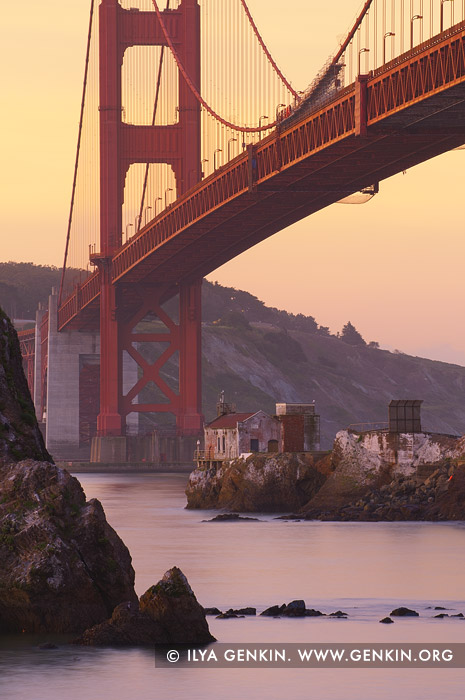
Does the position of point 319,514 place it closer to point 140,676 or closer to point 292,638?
point 292,638

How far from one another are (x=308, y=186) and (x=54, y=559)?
42609mm

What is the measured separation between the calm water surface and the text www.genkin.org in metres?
0.30

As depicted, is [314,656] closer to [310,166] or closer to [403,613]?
[403,613]

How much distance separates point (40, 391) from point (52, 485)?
3904 inches

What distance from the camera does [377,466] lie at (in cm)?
4988

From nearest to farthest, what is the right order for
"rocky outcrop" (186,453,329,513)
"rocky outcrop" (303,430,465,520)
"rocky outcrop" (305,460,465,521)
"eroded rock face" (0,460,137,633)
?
"eroded rock face" (0,460,137,633)
"rocky outcrop" (305,460,465,521)
"rocky outcrop" (303,430,465,520)
"rocky outcrop" (186,453,329,513)

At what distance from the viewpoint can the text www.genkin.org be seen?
20.6 metres

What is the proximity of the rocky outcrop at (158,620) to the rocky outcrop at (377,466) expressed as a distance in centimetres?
2826

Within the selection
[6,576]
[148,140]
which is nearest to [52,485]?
[6,576]

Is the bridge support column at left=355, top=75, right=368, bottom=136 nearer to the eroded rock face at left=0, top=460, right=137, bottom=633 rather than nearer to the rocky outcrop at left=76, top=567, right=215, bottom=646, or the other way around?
the eroded rock face at left=0, top=460, right=137, bottom=633

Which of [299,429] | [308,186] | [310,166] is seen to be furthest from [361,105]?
[299,429]

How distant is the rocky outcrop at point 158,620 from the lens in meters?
20.4

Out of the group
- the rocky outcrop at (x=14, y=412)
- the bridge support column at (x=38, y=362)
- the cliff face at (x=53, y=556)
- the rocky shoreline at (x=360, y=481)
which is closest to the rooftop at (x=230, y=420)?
the rocky shoreline at (x=360, y=481)

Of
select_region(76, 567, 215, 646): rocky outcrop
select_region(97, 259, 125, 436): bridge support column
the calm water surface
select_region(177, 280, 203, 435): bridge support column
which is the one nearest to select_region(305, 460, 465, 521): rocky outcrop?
the calm water surface
